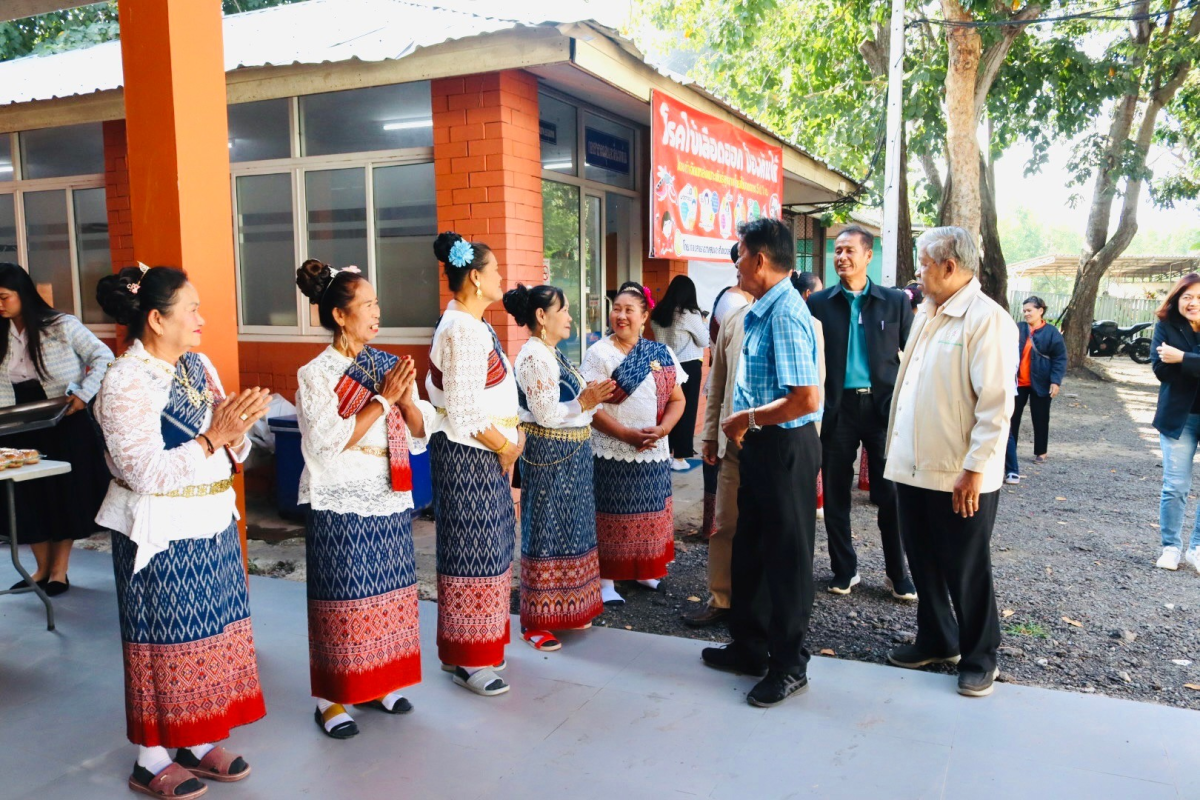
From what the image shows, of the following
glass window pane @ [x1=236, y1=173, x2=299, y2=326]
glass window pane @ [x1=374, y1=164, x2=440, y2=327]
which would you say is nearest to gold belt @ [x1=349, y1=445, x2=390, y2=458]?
glass window pane @ [x1=374, y1=164, x2=440, y2=327]

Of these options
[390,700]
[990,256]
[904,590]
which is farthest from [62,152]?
[990,256]

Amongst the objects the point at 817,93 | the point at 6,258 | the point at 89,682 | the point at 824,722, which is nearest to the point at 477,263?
the point at 824,722

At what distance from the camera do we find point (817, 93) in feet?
54.4

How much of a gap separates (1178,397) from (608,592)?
3.61 metres

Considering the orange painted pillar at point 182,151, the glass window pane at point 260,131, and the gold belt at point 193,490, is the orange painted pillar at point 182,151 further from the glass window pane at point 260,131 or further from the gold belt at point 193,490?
the glass window pane at point 260,131

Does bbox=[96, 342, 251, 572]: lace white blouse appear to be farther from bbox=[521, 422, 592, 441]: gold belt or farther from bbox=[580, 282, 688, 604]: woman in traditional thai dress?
bbox=[580, 282, 688, 604]: woman in traditional thai dress

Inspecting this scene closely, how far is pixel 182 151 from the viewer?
142 inches

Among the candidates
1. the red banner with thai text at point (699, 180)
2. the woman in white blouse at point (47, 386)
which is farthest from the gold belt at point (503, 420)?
the red banner with thai text at point (699, 180)

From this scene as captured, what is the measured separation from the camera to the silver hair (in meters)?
3.60

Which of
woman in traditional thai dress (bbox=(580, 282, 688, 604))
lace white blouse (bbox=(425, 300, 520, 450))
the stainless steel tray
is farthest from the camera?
woman in traditional thai dress (bbox=(580, 282, 688, 604))

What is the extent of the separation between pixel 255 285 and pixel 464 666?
181 inches

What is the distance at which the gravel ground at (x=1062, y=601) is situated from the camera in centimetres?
391

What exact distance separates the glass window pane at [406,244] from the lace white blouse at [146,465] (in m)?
3.72

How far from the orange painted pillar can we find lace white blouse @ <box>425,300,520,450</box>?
976 mm
